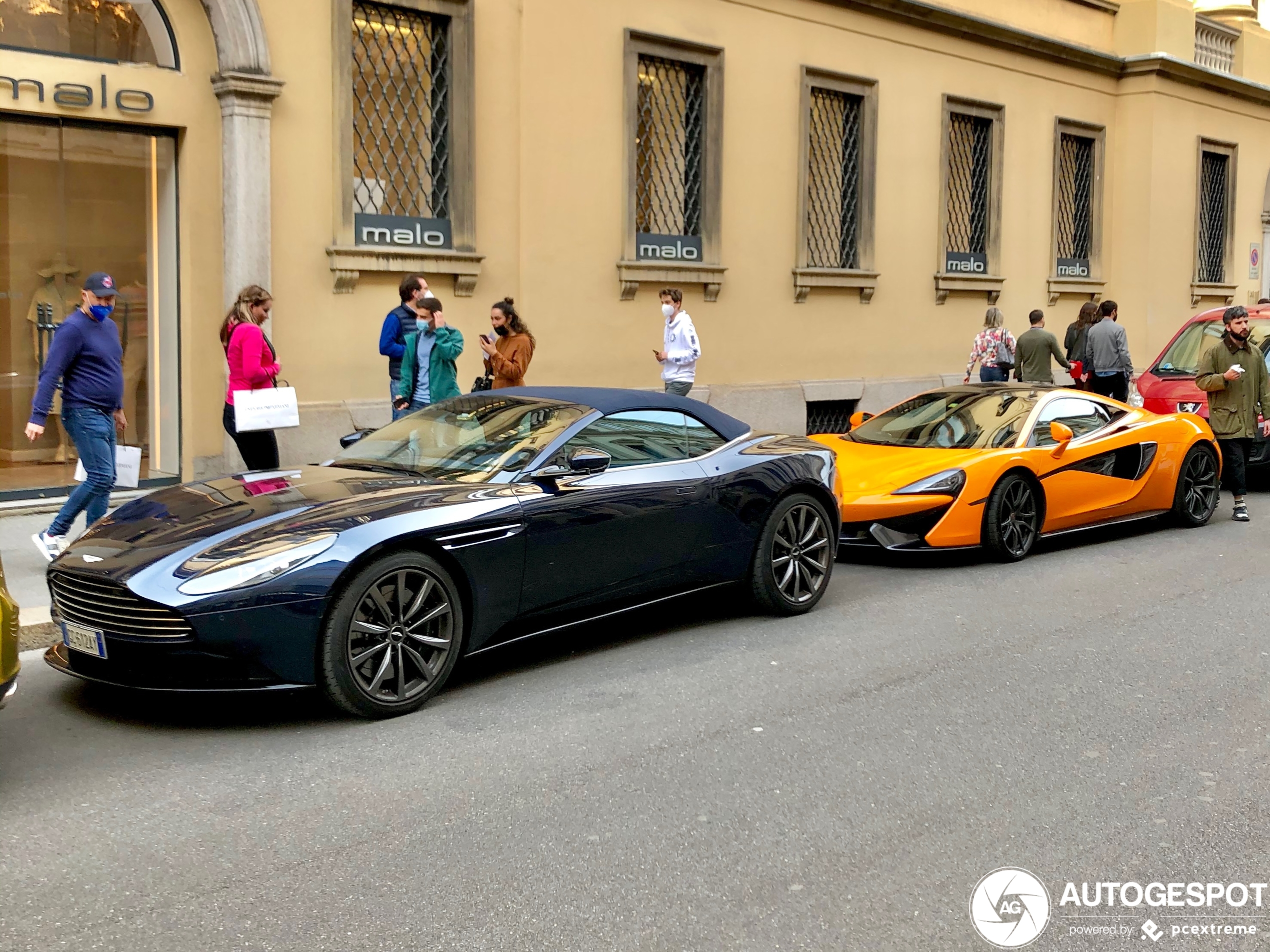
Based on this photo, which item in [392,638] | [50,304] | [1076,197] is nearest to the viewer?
[392,638]

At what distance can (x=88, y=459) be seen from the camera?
8469 mm

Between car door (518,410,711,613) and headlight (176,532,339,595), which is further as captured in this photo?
car door (518,410,711,613)

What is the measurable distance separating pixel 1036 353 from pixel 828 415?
112 inches

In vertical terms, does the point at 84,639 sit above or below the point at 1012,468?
below

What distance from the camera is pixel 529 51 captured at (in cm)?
1334

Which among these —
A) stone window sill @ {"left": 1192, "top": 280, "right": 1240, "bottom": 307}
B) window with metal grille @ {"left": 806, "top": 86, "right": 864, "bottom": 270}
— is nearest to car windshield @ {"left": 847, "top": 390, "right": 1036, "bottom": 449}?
window with metal grille @ {"left": 806, "top": 86, "right": 864, "bottom": 270}

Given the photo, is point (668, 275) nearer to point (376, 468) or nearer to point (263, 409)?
point (263, 409)

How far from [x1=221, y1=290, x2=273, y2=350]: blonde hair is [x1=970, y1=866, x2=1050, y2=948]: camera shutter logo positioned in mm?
6992

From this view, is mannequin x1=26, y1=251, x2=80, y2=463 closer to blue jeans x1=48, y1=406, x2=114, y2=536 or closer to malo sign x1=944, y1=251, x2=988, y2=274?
blue jeans x1=48, y1=406, x2=114, y2=536

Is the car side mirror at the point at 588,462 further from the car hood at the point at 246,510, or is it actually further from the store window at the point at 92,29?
the store window at the point at 92,29

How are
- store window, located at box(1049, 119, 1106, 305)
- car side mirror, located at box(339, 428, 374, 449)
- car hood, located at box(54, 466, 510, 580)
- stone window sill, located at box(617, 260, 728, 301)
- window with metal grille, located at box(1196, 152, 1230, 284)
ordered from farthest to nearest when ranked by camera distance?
window with metal grille, located at box(1196, 152, 1230, 284), store window, located at box(1049, 119, 1106, 305), stone window sill, located at box(617, 260, 728, 301), car side mirror, located at box(339, 428, 374, 449), car hood, located at box(54, 466, 510, 580)

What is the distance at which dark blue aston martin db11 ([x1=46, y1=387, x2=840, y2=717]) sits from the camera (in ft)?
17.2

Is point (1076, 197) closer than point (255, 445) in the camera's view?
No

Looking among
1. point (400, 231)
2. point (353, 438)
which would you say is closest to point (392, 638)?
point (353, 438)
